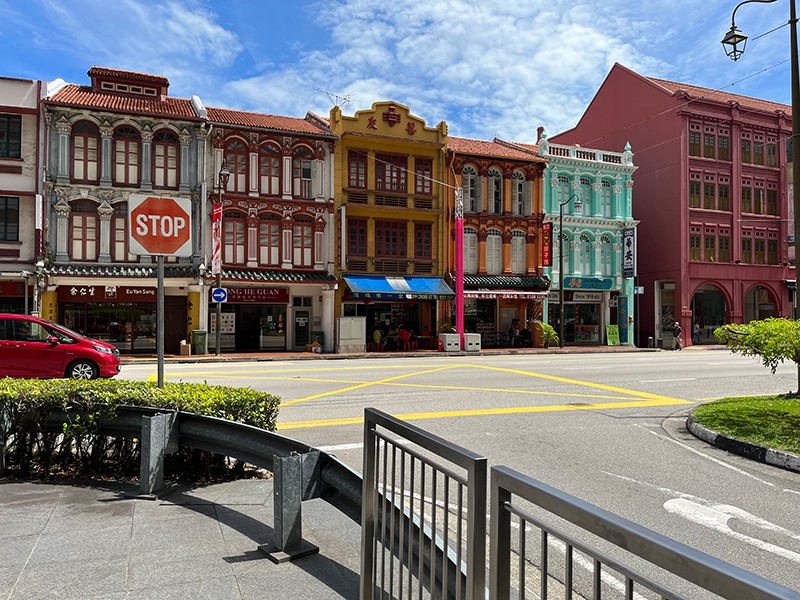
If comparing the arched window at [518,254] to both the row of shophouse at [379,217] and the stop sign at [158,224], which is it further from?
the stop sign at [158,224]

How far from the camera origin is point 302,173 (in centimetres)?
Result: 3073

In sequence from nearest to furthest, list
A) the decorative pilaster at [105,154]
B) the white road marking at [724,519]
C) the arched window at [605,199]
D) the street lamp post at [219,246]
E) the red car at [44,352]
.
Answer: the white road marking at [724,519] < the red car at [44,352] < the street lamp post at [219,246] < the decorative pilaster at [105,154] < the arched window at [605,199]

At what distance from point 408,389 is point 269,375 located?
491 cm

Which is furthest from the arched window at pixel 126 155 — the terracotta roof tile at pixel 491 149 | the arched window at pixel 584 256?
the arched window at pixel 584 256

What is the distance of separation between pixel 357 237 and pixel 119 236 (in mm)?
11357

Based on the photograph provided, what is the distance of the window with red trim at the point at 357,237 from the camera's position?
31.5 metres

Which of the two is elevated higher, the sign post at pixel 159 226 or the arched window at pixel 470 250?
the arched window at pixel 470 250

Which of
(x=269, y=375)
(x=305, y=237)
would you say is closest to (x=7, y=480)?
(x=269, y=375)

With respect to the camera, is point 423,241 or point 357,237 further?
point 423,241

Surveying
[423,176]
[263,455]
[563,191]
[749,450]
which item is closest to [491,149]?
[563,191]

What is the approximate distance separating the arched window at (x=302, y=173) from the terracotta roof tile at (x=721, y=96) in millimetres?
23618

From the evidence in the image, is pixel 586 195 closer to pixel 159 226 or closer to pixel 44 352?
pixel 44 352

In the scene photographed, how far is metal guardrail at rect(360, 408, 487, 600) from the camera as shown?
2127mm

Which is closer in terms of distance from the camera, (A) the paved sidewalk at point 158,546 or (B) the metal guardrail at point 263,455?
(A) the paved sidewalk at point 158,546
